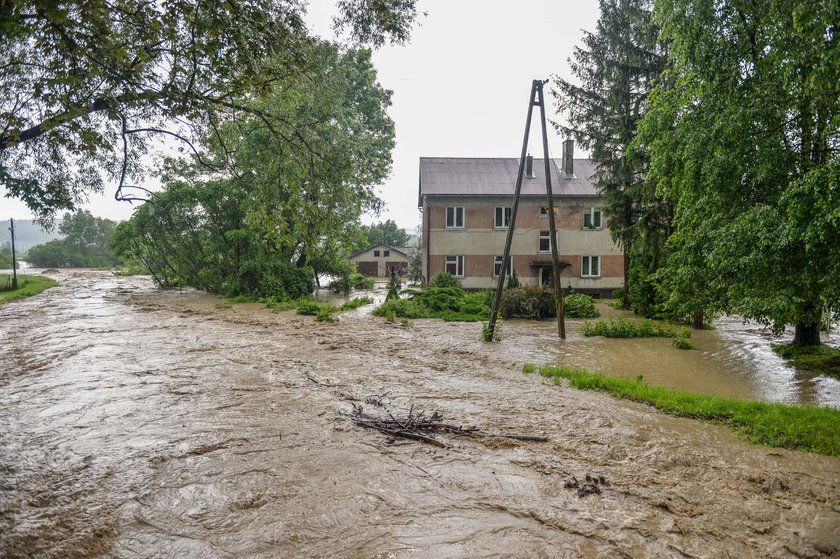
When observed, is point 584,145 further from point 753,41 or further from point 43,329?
point 43,329

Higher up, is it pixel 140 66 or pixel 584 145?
pixel 584 145

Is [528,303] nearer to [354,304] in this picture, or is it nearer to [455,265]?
[354,304]

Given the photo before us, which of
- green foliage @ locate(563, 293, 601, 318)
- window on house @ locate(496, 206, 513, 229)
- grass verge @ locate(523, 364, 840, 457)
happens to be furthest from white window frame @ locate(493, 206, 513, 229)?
grass verge @ locate(523, 364, 840, 457)

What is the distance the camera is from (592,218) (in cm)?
3416

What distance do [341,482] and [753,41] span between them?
1182 centimetres

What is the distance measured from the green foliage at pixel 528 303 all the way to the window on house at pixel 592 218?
13658mm

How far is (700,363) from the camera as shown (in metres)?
13.3

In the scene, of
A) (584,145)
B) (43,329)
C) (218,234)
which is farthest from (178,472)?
(218,234)

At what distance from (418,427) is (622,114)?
19108 mm

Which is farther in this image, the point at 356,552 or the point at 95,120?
the point at 95,120

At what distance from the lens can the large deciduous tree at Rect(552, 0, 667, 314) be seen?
21.0 meters

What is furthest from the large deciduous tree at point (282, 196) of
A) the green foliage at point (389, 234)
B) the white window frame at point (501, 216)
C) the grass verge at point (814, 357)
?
the green foliage at point (389, 234)

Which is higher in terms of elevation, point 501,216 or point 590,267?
point 501,216

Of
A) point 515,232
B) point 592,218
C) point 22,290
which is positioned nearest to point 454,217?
point 515,232
